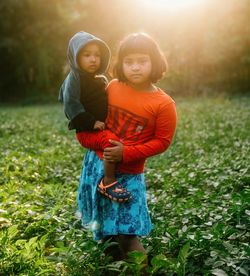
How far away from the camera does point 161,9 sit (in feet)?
93.8

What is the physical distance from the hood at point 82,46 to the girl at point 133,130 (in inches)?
4.6

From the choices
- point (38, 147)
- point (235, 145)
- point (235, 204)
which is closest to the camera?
point (235, 204)

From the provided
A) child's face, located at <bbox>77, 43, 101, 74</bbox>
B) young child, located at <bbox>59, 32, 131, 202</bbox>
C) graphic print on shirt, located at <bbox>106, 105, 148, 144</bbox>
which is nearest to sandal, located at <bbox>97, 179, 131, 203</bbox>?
young child, located at <bbox>59, 32, 131, 202</bbox>

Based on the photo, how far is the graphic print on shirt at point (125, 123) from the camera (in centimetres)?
302

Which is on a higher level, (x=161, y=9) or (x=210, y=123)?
(x=161, y=9)

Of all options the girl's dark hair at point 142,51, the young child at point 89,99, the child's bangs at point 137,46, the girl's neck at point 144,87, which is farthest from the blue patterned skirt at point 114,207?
the child's bangs at point 137,46

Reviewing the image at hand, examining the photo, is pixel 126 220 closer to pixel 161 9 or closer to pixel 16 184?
pixel 16 184

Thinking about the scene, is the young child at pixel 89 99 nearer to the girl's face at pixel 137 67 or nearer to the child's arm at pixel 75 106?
the child's arm at pixel 75 106

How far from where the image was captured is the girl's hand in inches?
117

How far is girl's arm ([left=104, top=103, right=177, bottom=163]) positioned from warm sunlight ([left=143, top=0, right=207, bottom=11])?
25.0 metres

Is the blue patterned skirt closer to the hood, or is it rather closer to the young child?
A: the young child

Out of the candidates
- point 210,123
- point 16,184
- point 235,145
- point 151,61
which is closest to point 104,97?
point 151,61

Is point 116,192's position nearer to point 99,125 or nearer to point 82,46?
point 99,125

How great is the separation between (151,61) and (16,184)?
143 inches
